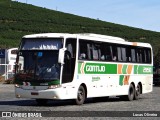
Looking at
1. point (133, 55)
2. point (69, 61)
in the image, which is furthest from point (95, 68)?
point (133, 55)

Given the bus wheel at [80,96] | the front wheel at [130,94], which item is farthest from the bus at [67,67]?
the front wheel at [130,94]

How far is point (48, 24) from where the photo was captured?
108 m

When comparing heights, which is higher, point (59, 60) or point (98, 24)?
point (98, 24)

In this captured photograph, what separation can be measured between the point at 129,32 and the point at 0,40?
40.4m

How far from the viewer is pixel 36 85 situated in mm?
19938

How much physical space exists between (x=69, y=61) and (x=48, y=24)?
8812 centimetres

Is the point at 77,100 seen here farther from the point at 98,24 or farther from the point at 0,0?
the point at 0,0

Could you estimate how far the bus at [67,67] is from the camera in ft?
65.0

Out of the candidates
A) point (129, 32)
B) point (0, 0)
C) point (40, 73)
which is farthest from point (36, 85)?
point (0, 0)

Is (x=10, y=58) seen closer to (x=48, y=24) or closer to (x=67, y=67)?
(x=67, y=67)

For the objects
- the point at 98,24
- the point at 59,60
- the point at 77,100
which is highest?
the point at 98,24

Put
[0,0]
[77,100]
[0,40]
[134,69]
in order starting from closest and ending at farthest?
[77,100], [134,69], [0,40], [0,0]

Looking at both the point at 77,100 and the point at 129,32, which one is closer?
the point at 77,100

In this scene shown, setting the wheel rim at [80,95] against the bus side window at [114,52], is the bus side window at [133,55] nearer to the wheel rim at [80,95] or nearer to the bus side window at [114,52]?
the bus side window at [114,52]
